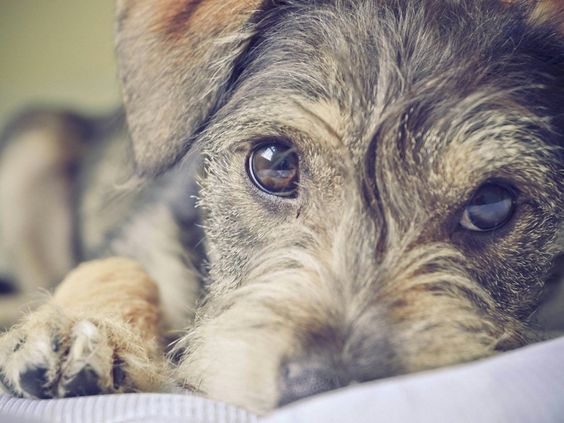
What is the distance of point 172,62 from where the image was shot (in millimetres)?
1641

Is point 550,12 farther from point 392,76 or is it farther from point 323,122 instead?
point 323,122

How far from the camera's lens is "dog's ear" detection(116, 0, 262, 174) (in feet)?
5.25

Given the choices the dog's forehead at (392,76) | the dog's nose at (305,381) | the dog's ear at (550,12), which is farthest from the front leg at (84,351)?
the dog's ear at (550,12)

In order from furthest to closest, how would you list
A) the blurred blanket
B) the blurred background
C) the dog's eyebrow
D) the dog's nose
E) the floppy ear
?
the blurred background < the floppy ear < the dog's eyebrow < the dog's nose < the blurred blanket

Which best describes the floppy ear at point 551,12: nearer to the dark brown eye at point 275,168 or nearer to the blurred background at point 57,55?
the dark brown eye at point 275,168

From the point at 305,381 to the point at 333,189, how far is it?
0.46 m

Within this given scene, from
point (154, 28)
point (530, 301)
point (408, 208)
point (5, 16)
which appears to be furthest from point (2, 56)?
point (530, 301)

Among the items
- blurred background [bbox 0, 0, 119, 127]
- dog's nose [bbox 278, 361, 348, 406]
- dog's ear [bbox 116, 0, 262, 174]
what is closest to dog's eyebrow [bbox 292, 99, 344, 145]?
dog's ear [bbox 116, 0, 262, 174]

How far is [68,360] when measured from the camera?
1.33 metres

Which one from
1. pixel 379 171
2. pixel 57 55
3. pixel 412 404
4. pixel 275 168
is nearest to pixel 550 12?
pixel 379 171

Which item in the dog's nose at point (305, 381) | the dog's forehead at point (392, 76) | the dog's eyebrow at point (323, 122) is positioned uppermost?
the dog's forehead at point (392, 76)

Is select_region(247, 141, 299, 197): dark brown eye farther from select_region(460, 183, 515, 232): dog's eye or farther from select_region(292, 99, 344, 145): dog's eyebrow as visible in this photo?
select_region(460, 183, 515, 232): dog's eye

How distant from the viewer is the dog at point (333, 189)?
1313mm

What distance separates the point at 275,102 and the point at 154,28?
1.28 ft
